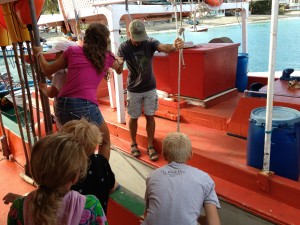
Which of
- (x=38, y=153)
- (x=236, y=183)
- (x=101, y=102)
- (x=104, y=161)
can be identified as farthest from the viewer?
(x=101, y=102)

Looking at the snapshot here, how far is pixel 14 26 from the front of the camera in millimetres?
2328

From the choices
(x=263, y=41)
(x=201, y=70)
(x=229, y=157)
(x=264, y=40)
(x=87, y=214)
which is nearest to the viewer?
(x=87, y=214)

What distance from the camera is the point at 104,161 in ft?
6.03

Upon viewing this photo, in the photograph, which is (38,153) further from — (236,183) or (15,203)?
(236,183)

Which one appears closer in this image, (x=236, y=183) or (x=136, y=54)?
(x=236, y=183)

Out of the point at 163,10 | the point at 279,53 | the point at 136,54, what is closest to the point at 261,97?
the point at 136,54

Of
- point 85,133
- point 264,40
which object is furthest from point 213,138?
point 264,40

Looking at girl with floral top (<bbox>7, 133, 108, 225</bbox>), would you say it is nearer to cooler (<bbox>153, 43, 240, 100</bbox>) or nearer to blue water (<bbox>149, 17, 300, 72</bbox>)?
cooler (<bbox>153, 43, 240, 100</bbox>)

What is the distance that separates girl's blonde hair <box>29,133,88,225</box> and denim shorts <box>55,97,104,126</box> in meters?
1.21

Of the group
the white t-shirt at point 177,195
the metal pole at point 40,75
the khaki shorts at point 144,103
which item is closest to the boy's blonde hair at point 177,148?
the white t-shirt at point 177,195

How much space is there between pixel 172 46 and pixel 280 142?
52.3 inches

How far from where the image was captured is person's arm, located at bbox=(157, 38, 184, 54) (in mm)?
2775

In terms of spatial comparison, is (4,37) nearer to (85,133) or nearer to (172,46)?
(172,46)

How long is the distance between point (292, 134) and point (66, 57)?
1.78 metres
